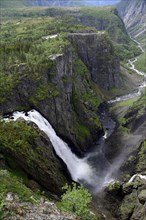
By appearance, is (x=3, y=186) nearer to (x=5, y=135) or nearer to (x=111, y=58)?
(x=5, y=135)

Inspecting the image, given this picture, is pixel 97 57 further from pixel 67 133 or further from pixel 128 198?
pixel 128 198

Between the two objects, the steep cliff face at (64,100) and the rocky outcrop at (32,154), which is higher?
the steep cliff face at (64,100)

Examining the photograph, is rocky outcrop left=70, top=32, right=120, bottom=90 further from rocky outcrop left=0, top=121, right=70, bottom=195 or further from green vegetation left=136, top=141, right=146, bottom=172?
rocky outcrop left=0, top=121, right=70, bottom=195

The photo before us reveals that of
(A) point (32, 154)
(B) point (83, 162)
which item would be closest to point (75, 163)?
(B) point (83, 162)

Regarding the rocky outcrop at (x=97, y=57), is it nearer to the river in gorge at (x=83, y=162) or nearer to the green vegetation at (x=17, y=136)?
the river in gorge at (x=83, y=162)

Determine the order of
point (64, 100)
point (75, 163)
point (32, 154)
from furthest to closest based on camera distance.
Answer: point (64, 100)
point (75, 163)
point (32, 154)

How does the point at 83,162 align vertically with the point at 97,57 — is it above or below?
below

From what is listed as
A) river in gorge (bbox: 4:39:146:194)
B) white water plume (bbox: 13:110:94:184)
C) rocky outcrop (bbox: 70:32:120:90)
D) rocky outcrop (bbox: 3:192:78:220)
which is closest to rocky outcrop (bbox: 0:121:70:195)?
white water plume (bbox: 13:110:94:184)

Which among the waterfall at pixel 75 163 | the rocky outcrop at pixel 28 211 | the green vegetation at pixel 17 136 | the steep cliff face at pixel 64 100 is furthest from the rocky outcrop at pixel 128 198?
the rocky outcrop at pixel 28 211
